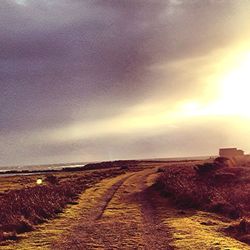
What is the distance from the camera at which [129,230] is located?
772 inches

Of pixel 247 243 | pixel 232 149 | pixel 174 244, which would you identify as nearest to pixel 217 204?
pixel 247 243

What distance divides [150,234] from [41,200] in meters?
12.7

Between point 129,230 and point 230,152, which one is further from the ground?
point 230,152

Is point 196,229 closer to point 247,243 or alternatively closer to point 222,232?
point 222,232

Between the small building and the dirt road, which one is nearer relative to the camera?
the dirt road

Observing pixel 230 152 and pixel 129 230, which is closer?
pixel 129 230

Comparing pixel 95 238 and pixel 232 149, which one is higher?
pixel 232 149

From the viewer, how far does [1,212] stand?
24562 millimetres

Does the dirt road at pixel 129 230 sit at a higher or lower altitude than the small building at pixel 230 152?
lower

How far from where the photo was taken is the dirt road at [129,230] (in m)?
16.5

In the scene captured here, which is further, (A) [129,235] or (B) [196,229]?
(B) [196,229]

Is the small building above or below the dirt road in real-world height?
above

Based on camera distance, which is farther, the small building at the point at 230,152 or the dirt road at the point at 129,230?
the small building at the point at 230,152

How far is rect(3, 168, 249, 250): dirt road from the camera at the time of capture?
16.5 m
